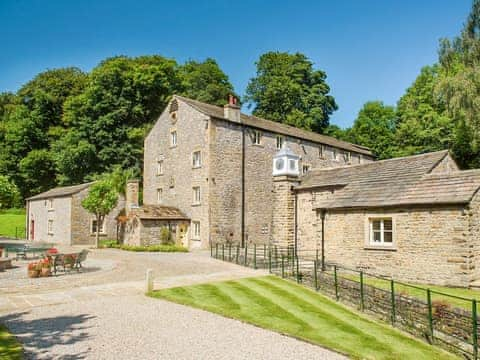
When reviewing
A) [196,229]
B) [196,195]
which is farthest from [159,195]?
[196,229]

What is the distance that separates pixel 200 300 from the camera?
1277cm

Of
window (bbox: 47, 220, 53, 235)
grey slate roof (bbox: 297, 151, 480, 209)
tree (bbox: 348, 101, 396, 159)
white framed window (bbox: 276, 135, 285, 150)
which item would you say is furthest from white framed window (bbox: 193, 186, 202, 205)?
tree (bbox: 348, 101, 396, 159)

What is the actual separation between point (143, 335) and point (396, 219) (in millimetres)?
11841

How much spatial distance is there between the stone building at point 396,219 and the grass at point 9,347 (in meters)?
13.9

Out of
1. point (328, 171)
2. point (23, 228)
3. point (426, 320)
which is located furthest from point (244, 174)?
point (23, 228)

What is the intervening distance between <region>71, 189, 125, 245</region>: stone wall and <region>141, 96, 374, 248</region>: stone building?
4.68m

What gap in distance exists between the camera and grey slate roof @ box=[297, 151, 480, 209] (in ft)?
51.9

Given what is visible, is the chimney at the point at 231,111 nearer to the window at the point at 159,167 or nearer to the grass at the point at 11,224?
the window at the point at 159,167

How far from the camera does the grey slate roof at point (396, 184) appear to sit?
51.9 feet

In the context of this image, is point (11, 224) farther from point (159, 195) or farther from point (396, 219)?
point (396, 219)

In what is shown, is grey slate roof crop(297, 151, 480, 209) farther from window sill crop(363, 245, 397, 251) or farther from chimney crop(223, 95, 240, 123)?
chimney crop(223, 95, 240, 123)

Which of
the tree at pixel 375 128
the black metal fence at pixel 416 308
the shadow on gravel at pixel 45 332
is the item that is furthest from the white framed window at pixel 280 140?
the shadow on gravel at pixel 45 332

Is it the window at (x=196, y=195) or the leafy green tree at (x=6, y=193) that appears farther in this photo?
the window at (x=196, y=195)

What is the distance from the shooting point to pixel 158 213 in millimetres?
30141
